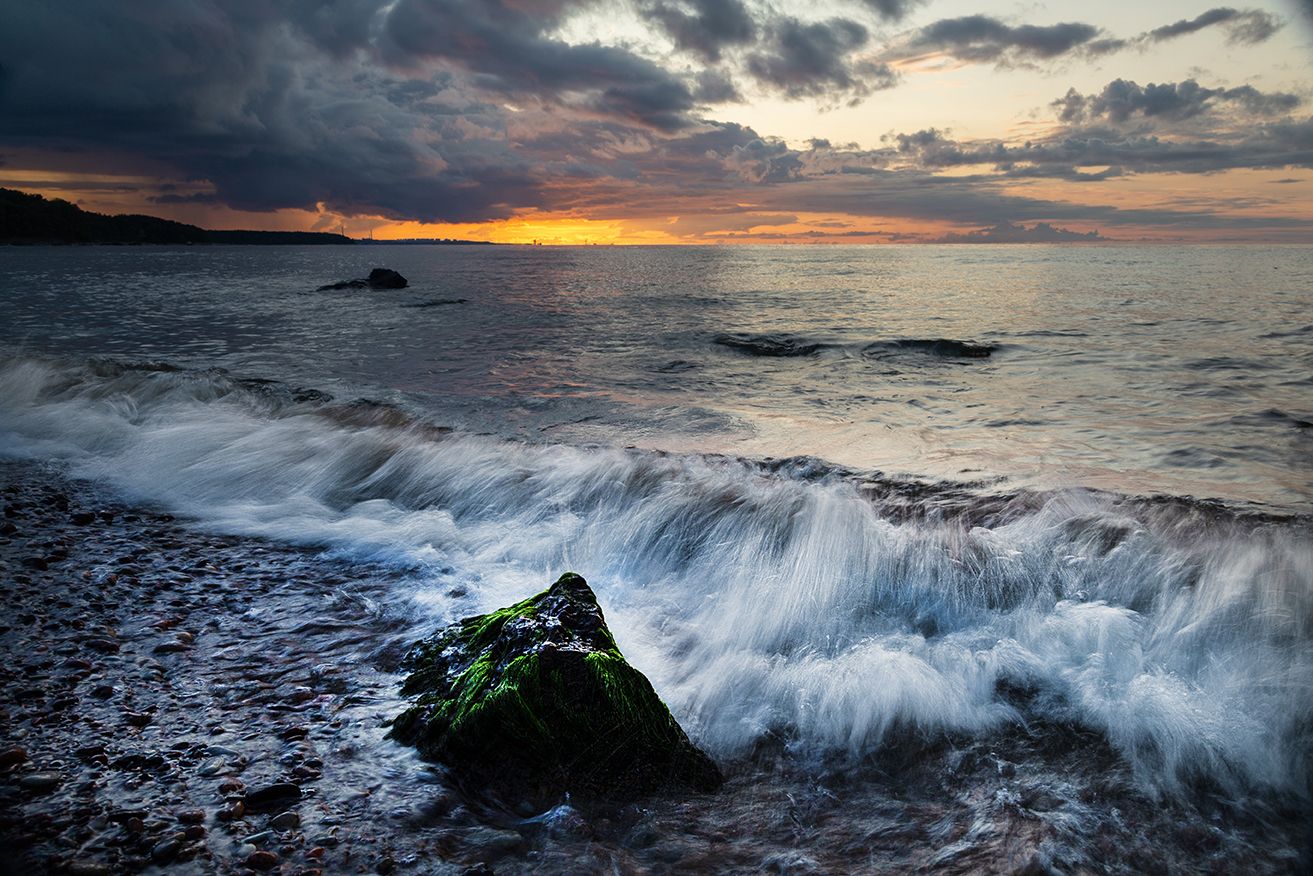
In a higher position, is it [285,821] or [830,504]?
[830,504]

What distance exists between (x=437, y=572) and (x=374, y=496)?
272cm

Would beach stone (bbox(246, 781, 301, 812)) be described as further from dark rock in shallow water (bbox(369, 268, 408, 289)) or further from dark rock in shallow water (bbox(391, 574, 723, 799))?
dark rock in shallow water (bbox(369, 268, 408, 289))

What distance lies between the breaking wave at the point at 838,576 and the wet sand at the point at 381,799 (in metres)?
0.31

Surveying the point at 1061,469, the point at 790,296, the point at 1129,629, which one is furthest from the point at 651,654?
the point at 790,296

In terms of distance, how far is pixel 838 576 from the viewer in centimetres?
610

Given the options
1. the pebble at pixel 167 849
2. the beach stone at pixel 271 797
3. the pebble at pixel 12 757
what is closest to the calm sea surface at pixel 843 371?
the beach stone at pixel 271 797

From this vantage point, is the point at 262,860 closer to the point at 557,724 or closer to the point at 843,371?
the point at 557,724

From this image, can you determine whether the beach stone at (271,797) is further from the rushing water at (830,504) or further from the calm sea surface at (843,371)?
the calm sea surface at (843,371)

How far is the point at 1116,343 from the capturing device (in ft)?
67.2

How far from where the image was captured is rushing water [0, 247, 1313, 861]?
4.55m

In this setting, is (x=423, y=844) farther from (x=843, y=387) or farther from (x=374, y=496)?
(x=843, y=387)

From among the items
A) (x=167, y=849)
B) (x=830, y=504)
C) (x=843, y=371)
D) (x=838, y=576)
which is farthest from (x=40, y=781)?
(x=843, y=371)

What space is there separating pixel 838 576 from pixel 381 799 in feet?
13.1

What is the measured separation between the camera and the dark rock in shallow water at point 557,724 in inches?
141
